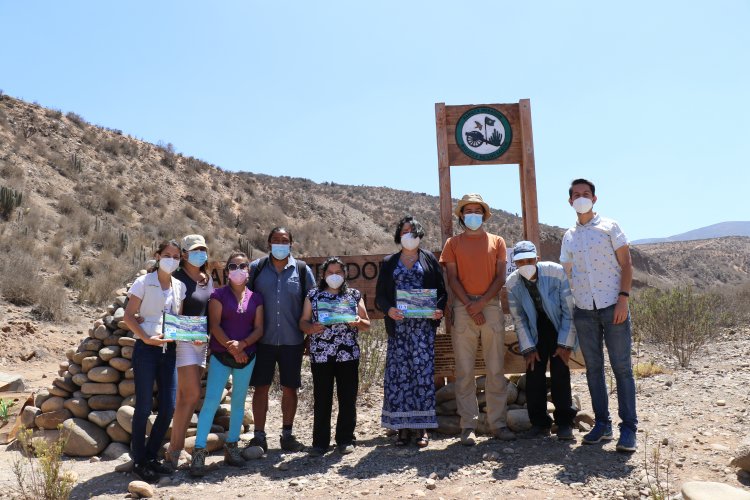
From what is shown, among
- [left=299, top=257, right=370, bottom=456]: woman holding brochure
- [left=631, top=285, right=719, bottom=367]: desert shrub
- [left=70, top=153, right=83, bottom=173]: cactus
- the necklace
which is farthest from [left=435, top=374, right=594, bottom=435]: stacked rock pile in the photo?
[left=70, top=153, right=83, bottom=173]: cactus

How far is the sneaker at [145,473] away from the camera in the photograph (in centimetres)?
475

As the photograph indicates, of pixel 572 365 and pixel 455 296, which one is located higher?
pixel 455 296

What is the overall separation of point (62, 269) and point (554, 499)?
15.1 metres

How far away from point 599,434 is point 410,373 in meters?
1.66

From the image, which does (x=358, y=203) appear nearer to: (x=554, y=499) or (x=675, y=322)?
(x=675, y=322)

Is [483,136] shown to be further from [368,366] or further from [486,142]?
[368,366]

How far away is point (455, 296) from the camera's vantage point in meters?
5.48

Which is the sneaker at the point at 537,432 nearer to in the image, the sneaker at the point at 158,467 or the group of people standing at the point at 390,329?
the group of people standing at the point at 390,329

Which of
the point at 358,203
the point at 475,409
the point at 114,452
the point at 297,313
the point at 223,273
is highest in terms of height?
the point at 358,203

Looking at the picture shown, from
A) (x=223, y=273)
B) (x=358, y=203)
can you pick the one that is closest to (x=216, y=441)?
(x=223, y=273)

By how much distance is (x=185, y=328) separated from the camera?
15.8 feet

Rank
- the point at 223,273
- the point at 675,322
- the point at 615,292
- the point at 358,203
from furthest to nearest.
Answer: the point at 358,203, the point at 675,322, the point at 223,273, the point at 615,292

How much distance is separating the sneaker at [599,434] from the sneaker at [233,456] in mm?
2955

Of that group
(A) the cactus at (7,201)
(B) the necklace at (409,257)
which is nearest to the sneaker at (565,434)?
(B) the necklace at (409,257)
